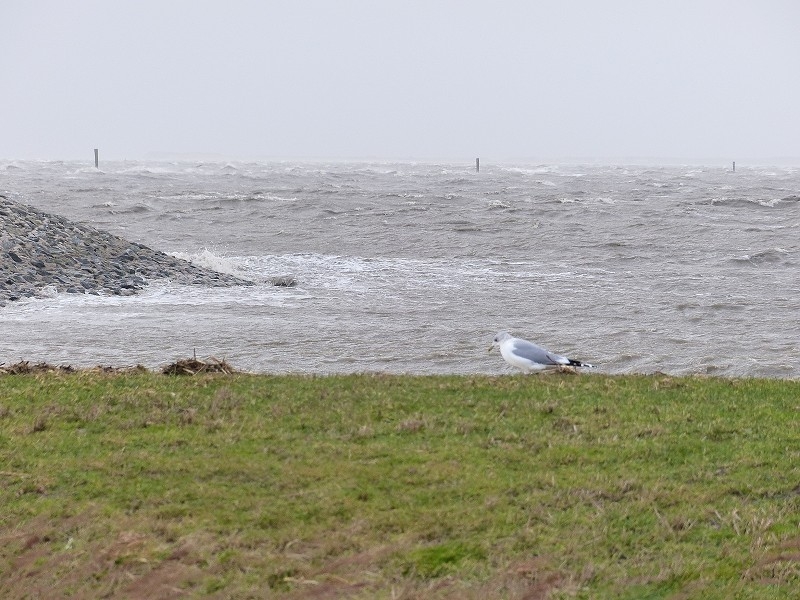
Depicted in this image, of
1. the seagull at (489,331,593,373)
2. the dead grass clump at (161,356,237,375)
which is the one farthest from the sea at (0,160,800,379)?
the dead grass clump at (161,356,237,375)

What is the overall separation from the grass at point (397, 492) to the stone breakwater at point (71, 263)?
11125mm

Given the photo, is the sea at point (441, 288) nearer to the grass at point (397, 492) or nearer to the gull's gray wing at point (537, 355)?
the gull's gray wing at point (537, 355)

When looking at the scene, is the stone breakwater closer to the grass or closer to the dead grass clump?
the dead grass clump

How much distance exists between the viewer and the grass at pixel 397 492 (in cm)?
521

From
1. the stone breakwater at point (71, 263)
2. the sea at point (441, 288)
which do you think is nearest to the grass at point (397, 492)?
the sea at point (441, 288)

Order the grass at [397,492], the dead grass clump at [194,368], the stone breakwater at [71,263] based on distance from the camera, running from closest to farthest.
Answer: the grass at [397,492] < the dead grass clump at [194,368] < the stone breakwater at [71,263]

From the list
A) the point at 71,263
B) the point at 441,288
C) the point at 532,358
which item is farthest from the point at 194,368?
the point at 71,263

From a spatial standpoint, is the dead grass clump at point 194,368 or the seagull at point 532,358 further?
the seagull at point 532,358

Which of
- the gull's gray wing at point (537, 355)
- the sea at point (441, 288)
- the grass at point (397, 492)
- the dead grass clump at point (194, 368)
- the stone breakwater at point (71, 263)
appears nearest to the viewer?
the grass at point (397, 492)

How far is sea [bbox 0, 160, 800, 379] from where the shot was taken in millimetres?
14500

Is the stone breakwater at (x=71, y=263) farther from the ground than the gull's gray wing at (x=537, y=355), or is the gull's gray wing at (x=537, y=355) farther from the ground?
the gull's gray wing at (x=537, y=355)

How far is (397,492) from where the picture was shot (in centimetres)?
625

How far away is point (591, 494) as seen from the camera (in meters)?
6.16

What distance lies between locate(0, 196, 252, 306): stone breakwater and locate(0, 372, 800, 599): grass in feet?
36.5
